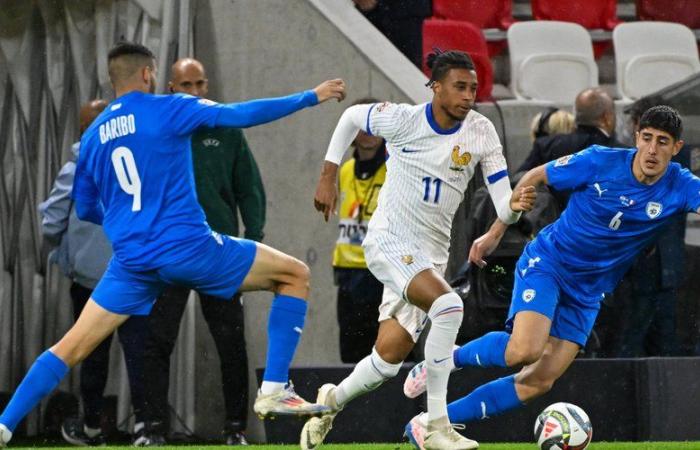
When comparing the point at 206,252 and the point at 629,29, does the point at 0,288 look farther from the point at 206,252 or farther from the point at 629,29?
the point at 629,29

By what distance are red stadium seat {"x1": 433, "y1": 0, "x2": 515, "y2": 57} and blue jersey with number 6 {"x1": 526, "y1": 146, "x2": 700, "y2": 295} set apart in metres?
6.00

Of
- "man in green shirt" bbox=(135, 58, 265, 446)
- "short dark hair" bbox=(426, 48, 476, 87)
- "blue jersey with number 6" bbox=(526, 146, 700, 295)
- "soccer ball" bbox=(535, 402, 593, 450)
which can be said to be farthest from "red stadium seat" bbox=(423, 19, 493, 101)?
"soccer ball" bbox=(535, 402, 593, 450)

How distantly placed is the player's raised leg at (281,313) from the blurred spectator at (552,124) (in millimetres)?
3111

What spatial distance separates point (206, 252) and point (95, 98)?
3761 millimetres

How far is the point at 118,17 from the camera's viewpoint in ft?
35.6

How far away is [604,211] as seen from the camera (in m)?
7.89

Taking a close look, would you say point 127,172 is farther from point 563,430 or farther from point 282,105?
point 563,430

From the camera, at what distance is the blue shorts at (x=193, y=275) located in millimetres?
7469

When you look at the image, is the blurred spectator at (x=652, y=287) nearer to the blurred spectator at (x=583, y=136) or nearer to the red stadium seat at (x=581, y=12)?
the blurred spectator at (x=583, y=136)

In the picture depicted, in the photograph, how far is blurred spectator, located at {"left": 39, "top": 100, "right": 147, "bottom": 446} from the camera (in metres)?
9.67

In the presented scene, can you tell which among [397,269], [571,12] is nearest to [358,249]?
[397,269]

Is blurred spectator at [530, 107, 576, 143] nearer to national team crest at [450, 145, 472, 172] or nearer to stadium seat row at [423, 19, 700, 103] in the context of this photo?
national team crest at [450, 145, 472, 172]

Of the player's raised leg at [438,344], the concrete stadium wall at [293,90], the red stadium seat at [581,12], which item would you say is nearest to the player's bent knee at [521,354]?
the player's raised leg at [438,344]

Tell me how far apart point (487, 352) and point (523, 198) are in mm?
947
